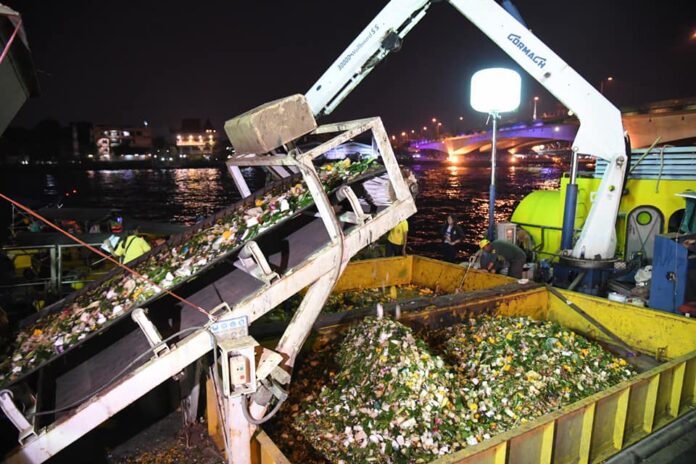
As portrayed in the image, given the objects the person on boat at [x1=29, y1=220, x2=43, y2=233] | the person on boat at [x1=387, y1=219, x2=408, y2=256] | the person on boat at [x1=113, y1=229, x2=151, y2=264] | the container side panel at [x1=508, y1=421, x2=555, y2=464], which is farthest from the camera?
the person on boat at [x1=29, y1=220, x2=43, y2=233]

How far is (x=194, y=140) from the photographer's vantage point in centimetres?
14200

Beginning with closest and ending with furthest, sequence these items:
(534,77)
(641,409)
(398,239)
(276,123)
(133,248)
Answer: (276,123)
(641,409)
(133,248)
(534,77)
(398,239)

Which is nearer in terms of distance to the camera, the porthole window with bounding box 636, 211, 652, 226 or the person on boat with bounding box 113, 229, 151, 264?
the person on boat with bounding box 113, 229, 151, 264

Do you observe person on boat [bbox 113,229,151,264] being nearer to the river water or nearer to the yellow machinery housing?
the yellow machinery housing

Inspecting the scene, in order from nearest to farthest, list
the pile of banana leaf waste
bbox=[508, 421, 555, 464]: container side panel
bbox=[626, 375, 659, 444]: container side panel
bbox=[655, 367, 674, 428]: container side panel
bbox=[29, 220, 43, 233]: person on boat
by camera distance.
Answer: bbox=[508, 421, 555, 464]: container side panel, the pile of banana leaf waste, bbox=[626, 375, 659, 444]: container side panel, bbox=[655, 367, 674, 428]: container side panel, bbox=[29, 220, 43, 233]: person on boat

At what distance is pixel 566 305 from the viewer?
7.35m

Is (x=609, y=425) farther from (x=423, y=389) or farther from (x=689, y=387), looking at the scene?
(x=423, y=389)

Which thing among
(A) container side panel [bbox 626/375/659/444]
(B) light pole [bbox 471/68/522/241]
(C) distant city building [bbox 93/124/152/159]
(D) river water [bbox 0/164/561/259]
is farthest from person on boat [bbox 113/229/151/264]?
(C) distant city building [bbox 93/124/152/159]

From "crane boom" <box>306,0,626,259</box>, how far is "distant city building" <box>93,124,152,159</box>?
452 ft

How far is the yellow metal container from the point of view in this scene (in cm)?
369

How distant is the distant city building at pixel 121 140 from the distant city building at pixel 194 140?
31.1ft

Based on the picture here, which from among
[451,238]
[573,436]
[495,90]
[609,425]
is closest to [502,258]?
[451,238]

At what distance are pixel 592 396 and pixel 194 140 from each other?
151m

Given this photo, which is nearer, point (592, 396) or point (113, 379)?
point (113, 379)
